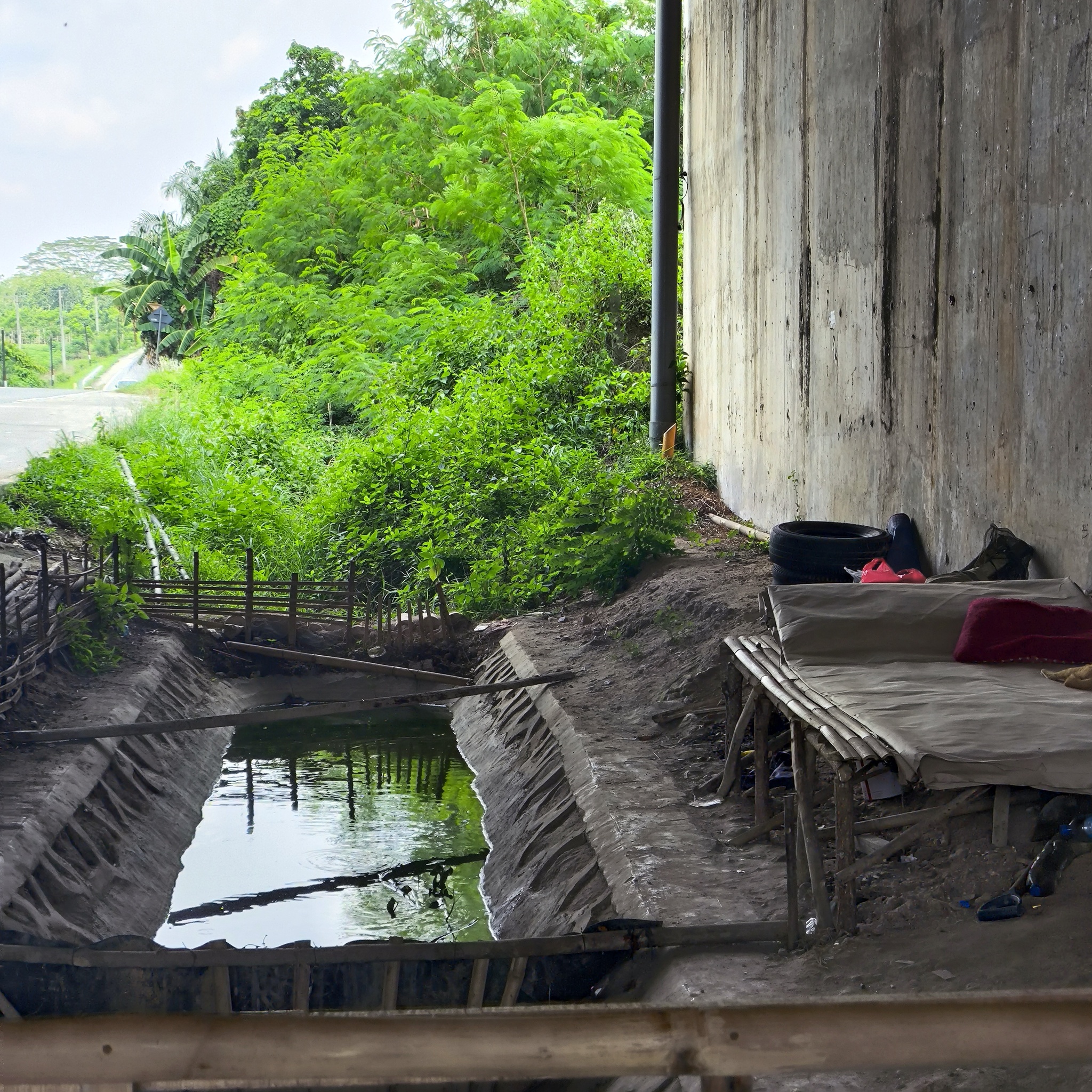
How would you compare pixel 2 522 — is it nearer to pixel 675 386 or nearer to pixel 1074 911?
pixel 675 386

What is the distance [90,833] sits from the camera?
7430 mm

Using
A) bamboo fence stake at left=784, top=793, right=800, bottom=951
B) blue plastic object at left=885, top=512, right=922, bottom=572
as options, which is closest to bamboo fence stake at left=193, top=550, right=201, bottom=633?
blue plastic object at left=885, top=512, right=922, bottom=572

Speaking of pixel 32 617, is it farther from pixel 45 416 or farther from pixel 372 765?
pixel 45 416

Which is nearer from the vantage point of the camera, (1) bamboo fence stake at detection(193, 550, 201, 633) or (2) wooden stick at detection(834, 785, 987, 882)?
(2) wooden stick at detection(834, 785, 987, 882)

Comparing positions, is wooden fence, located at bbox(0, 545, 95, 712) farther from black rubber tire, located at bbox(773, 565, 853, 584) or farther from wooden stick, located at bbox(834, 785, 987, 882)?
wooden stick, located at bbox(834, 785, 987, 882)

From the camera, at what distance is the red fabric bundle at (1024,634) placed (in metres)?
5.27

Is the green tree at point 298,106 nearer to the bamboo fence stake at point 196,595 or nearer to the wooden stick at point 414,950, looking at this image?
the bamboo fence stake at point 196,595

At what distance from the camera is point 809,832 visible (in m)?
4.71

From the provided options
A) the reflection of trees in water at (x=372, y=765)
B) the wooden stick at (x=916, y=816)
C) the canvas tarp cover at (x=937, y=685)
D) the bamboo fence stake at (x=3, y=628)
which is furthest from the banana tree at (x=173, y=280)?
the wooden stick at (x=916, y=816)

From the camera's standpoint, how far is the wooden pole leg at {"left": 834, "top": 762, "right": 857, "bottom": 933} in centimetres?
445

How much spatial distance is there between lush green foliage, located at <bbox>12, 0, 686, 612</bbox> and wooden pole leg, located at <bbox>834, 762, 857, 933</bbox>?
7145 millimetres

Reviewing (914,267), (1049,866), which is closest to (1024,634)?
(1049,866)

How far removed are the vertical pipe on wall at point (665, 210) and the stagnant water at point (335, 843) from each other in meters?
5.96

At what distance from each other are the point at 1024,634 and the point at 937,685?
0.65 metres
